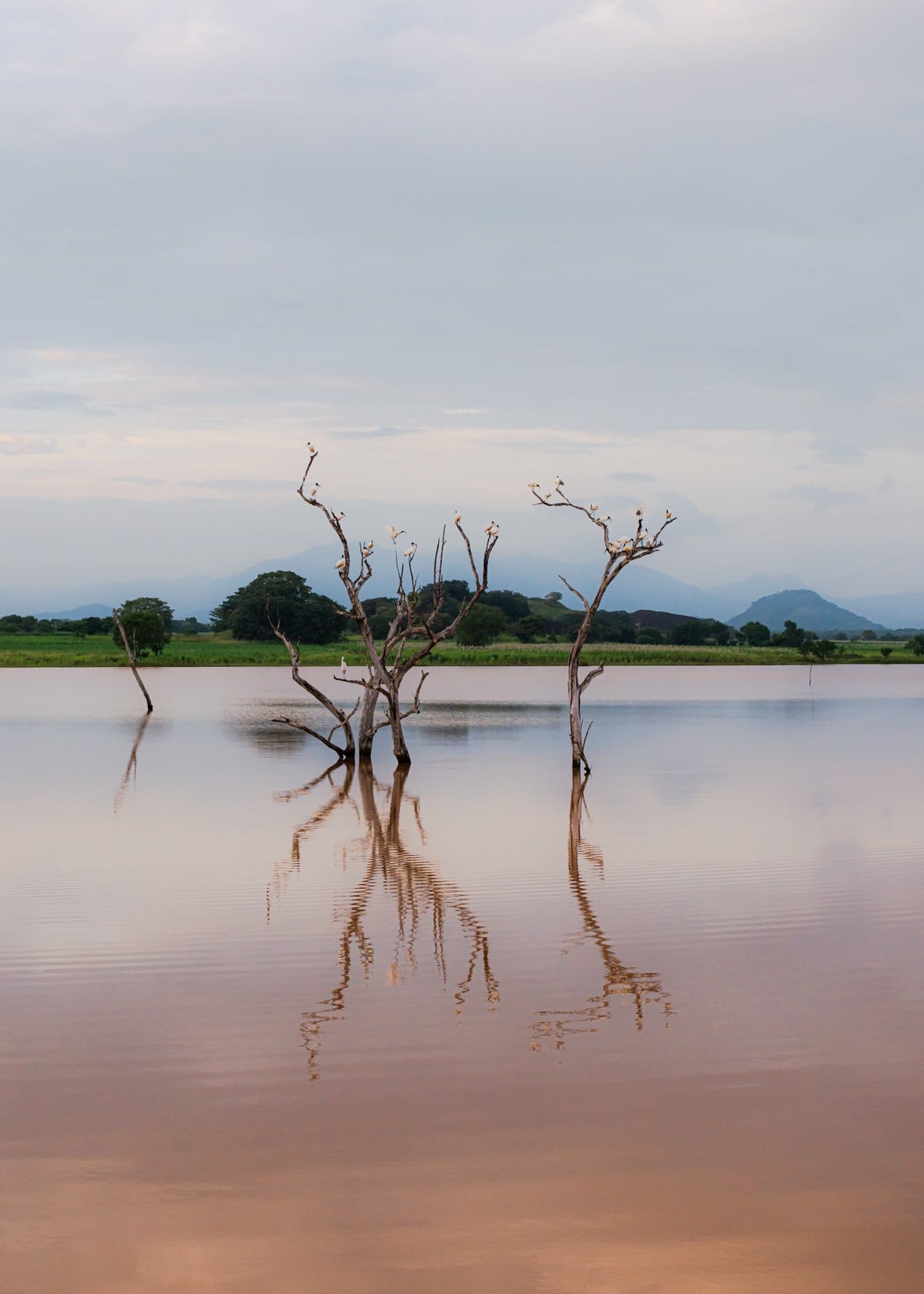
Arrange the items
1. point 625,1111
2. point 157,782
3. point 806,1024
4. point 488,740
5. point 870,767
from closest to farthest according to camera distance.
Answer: point 625,1111 → point 806,1024 → point 157,782 → point 870,767 → point 488,740

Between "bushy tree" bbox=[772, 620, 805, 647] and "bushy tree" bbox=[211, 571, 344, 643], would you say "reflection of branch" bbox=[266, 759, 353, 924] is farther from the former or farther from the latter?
"bushy tree" bbox=[772, 620, 805, 647]

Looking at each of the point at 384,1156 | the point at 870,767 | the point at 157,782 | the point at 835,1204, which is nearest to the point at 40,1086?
the point at 384,1156

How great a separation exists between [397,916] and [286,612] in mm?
102146

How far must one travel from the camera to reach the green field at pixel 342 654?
85.9 meters

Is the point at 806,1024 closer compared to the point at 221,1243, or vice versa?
the point at 221,1243

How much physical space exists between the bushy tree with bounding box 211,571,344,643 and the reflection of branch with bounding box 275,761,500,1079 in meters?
90.7

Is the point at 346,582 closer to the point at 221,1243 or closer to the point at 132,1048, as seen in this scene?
the point at 132,1048

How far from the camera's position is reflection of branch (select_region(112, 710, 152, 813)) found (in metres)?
20.1

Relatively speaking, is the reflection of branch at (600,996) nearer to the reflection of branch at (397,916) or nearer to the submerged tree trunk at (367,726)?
the reflection of branch at (397,916)

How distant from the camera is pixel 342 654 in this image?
8831 centimetres

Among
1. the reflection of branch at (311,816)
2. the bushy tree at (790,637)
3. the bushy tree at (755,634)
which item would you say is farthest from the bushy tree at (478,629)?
the reflection of branch at (311,816)

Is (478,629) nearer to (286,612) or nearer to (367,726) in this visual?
(286,612)

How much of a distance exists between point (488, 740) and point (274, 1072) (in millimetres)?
25247

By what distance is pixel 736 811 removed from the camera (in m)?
19.0
